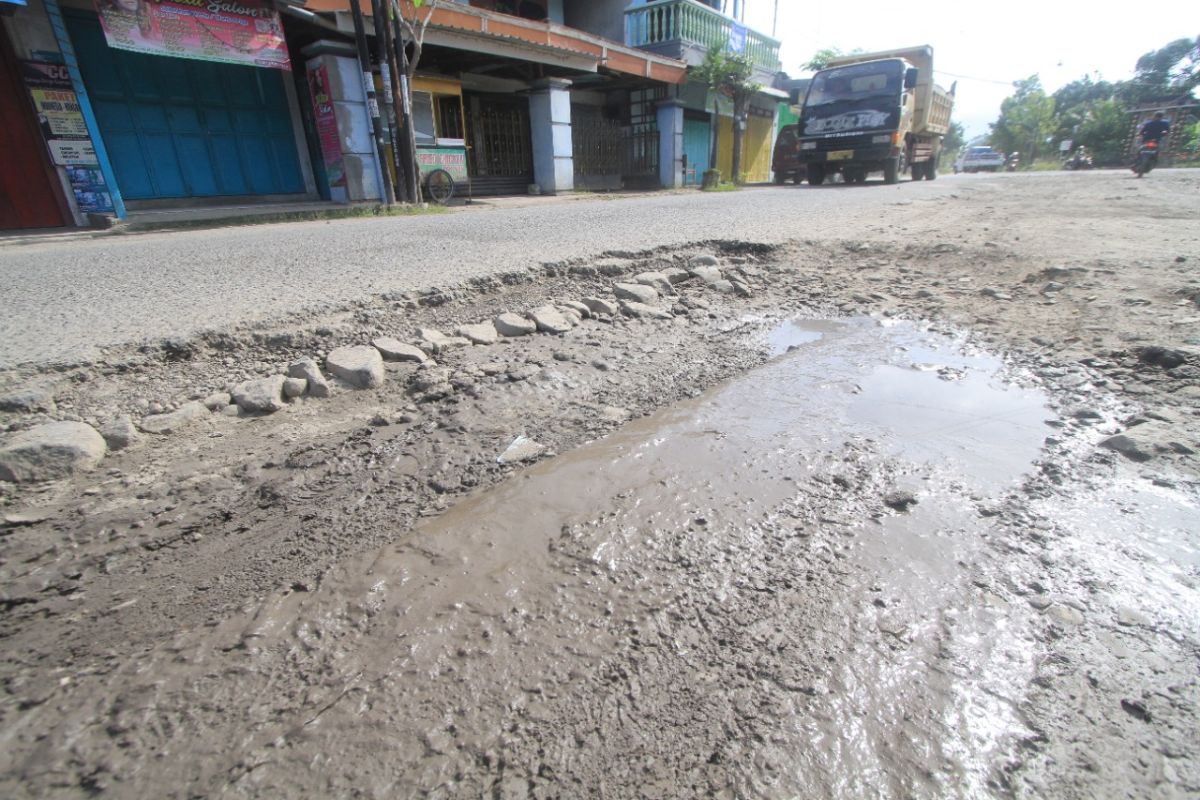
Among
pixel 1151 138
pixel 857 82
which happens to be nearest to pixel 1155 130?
pixel 1151 138

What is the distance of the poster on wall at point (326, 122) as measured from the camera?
29.6ft

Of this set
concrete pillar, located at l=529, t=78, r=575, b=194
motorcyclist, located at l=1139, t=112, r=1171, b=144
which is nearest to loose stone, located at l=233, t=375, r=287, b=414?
concrete pillar, located at l=529, t=78, r=575, b=194

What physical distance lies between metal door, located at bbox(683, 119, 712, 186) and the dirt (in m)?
15.2

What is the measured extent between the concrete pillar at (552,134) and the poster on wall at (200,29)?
4703mm

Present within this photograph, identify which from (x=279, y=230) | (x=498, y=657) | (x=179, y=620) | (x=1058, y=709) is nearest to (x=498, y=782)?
(x=498, y=657)

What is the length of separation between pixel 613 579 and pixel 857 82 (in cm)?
1421

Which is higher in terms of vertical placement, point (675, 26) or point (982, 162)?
point (675, 26)

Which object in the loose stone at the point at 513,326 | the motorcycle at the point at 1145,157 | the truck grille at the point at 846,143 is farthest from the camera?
the motorcycle at the point at 1145,157

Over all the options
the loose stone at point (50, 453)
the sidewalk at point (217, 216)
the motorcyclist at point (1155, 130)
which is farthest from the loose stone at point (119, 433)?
the motorcyclist at point (1155, 130)

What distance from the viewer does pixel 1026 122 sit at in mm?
41344

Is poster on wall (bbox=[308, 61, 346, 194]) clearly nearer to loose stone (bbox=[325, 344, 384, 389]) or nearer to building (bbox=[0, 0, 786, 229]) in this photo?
building (bbox=[0, 0, 786, 229])

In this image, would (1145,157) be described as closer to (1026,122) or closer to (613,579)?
(613,579)

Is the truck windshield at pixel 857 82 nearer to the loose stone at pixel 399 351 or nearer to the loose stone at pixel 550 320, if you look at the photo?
the loose stone at pixel 550 320

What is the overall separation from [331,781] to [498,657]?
0.35 metres
